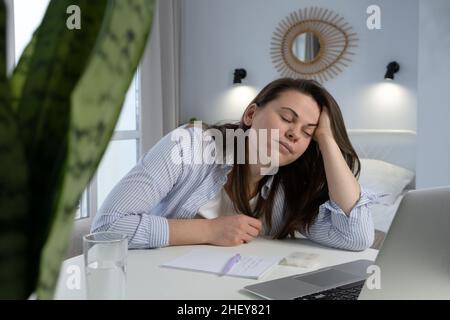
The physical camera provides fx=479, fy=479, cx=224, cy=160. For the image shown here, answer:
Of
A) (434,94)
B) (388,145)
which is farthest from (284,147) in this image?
(388,145)

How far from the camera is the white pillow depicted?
10.00 ft

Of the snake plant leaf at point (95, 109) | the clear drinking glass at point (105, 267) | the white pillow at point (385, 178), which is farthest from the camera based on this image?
the white pillow at point (385, 178)

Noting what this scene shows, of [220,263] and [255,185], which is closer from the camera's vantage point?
[220,263]

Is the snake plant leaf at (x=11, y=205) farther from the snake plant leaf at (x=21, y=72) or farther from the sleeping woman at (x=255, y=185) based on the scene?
the sleeping woman at (x=255, y=185)

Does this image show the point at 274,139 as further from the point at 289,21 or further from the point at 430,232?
the point at 289,21

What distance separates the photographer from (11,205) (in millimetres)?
225

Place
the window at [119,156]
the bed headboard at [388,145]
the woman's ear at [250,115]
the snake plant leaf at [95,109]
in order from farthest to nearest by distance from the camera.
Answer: the window at [119,156], the bed headboard at [388,145], the woman's ear at [250,115], the snake plant leaf at [95,109]

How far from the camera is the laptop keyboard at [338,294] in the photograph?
2.58ft

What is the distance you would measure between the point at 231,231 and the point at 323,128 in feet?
1.81

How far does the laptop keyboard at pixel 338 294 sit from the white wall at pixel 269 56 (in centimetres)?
296

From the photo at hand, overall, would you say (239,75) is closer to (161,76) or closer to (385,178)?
(161,76)

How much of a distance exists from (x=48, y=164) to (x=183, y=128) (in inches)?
52.8

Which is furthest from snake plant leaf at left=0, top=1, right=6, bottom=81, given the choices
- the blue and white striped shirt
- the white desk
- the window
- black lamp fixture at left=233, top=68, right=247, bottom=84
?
black lamp fixture at left=233, top=68, right=247, bottom=84

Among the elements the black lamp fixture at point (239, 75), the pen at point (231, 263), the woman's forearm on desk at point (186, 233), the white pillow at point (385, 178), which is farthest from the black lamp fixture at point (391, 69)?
the pen at point (231, 263)
